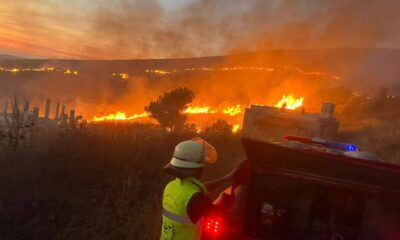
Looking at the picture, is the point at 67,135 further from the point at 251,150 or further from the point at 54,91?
the point at 54,91

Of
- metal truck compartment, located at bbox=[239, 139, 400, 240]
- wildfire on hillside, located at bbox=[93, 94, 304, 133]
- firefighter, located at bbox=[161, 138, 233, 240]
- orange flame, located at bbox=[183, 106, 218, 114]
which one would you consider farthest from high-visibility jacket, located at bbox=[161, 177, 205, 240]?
orange flame, located at bbox=[183, 106, 218, 114]

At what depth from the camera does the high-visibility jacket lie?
3.13 meters

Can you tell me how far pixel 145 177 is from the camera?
6.75 meters

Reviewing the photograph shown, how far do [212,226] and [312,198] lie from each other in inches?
29.9

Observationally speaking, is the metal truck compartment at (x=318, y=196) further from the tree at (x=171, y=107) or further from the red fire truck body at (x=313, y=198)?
the tree at (x=171, y=107)

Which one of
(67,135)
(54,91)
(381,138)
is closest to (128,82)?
(54,91)

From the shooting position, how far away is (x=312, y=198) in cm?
309

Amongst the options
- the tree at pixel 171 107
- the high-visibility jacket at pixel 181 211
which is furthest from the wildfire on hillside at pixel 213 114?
the high-visibility jacket at pixel 181 211

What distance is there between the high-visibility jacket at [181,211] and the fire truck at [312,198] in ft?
0.37

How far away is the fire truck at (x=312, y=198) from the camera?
114 inches

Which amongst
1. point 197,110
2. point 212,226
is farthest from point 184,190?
point 197,110

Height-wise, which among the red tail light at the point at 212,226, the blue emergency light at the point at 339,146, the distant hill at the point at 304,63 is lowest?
the red tail light at the point at 212,226

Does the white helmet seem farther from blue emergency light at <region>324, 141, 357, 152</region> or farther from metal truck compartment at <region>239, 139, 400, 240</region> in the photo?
blue emergency light at <region>324, 141, 357, 152</region>

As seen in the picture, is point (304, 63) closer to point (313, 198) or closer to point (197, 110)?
point (197, 110)
